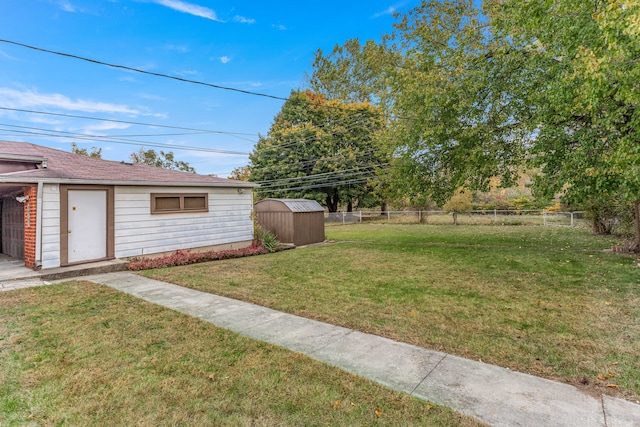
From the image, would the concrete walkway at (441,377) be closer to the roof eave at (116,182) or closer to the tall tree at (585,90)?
the tall tree at (585,90)

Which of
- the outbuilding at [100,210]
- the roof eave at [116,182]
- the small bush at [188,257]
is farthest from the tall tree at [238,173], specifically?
the small bush at [188,257]

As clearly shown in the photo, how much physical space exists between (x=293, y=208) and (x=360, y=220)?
13.7 metres

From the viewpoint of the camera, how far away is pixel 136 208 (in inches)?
322

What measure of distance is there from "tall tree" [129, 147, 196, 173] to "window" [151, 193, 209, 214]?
2702 cm

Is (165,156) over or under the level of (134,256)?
over

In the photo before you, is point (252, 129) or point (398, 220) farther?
point (252, 129)

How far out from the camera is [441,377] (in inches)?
105

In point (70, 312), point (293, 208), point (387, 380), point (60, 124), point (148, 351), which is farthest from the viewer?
point (60, 124)

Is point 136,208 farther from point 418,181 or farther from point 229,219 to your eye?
point 418,181

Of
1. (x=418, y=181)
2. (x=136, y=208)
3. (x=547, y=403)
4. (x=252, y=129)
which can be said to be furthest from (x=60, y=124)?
(x=547, y=403)

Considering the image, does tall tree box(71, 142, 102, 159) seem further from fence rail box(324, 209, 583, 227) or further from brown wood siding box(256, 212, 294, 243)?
brown wood siding box(256, 212, 294, 243)

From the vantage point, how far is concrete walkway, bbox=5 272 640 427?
2158 millimetres

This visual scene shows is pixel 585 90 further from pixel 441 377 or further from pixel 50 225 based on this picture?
pixel 50 225

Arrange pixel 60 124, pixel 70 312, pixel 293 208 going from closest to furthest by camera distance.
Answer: pixel 70 312 < pixel 293 208 < pixel 60 124
